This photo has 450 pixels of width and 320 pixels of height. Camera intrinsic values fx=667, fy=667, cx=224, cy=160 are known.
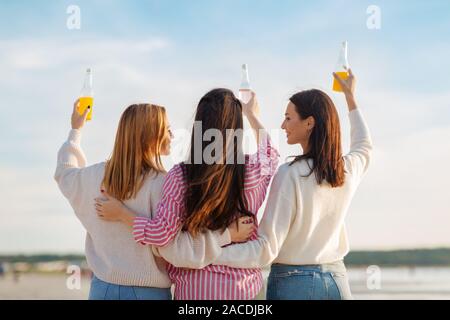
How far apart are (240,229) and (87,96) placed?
1.44m

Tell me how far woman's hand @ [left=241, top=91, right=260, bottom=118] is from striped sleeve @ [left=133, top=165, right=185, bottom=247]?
0.81 m

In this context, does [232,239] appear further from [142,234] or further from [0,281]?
[0,281]

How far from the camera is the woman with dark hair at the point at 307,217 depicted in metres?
3.46

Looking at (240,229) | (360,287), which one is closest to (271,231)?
(240,229)

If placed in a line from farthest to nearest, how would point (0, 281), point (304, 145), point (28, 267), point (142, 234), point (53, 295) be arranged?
point (28, 267) → point (0, 281) → point (53, 295) → point (304, 145) → point (142, 234)

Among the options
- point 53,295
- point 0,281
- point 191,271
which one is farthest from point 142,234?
point 0,281

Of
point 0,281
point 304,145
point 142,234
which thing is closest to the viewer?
point 142,234

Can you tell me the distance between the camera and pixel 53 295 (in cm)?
2042

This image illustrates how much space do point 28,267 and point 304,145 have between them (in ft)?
105

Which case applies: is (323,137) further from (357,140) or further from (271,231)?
(271,231)

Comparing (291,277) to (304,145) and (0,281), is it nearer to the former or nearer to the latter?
(304,145)

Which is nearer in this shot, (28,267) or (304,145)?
(304,145)
